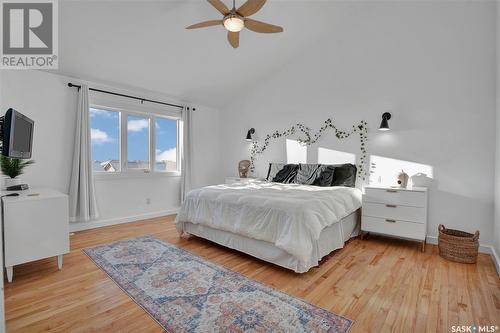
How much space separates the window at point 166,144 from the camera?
4.68 meters

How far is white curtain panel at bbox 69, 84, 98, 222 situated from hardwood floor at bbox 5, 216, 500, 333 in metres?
0.86

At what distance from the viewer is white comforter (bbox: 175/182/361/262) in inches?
86.0

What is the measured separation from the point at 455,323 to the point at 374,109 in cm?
278

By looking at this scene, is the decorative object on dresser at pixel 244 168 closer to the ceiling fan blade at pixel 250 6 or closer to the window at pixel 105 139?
the window at pixel 105 139

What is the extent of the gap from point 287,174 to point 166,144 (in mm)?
2468

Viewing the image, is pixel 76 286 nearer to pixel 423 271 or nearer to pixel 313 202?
pixel 313 202

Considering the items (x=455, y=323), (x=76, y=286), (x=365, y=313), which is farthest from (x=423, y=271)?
(x=76, y=286)

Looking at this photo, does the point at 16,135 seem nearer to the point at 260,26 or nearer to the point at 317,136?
the point at 260,26

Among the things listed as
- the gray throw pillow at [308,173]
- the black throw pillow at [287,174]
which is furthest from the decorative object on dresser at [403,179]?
the black throw pillow at [287,174]

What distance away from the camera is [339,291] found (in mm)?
1982

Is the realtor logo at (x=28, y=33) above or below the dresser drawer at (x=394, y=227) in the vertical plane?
above

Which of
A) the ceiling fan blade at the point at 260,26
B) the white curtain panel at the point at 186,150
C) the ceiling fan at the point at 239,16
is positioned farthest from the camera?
the white curtain panel at the point at 186,150

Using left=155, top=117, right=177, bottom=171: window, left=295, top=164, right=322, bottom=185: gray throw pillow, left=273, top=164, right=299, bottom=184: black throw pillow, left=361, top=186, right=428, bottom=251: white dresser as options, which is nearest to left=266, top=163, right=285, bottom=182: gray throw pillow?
left=273, top=164, right=299, bottom=184: black throw pillow

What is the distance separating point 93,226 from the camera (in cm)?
373
